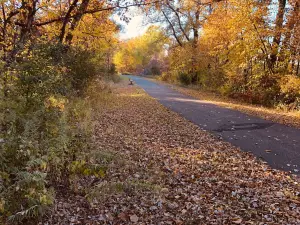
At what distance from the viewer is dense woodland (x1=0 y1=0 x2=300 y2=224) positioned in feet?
11.2

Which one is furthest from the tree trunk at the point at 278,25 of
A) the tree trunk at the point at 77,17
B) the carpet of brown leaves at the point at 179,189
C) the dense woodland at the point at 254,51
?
the tree trunk at the point at 77,17

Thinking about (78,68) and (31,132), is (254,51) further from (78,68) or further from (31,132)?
(31,132)

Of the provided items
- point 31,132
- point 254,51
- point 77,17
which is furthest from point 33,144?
point 254,51

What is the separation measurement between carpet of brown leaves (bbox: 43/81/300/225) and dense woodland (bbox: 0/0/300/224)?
382 mm

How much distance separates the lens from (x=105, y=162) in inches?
200

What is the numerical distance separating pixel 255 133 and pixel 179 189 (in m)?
4.70

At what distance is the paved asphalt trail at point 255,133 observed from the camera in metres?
6.19

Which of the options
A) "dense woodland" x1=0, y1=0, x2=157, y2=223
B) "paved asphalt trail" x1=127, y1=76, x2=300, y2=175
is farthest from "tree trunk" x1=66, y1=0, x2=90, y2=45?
"paved asphalt trail" x1=127, y1=76, x2=300, y2=175

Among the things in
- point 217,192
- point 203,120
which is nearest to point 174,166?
point 217,192

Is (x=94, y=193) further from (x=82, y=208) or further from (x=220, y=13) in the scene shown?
(x=220, y=13)

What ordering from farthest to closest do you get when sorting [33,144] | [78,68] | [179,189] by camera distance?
[78,68]
[179,189]
[33,144]

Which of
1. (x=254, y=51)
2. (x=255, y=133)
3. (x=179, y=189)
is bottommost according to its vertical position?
(x=179, y=189)

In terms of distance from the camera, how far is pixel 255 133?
8.27 meters

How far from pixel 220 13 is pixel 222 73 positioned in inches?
181
